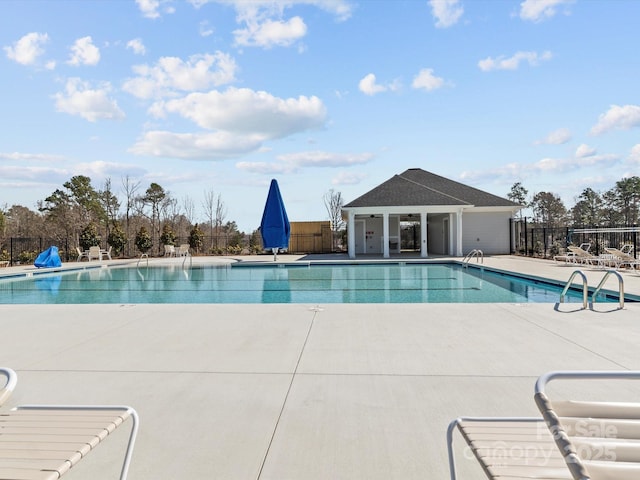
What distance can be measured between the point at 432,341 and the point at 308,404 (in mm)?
2310

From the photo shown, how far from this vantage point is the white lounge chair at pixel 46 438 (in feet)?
5.00

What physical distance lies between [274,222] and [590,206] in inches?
1159

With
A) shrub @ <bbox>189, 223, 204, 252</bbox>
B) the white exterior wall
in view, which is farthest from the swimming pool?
shrub @ <bbox>189, 223, 204, 252</bbox>

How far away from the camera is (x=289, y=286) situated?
12.4 meters

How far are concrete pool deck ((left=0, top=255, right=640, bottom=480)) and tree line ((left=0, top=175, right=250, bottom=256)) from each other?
19098 millimetres

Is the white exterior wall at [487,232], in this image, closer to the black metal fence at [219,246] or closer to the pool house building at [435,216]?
the pool house building at [435,216]

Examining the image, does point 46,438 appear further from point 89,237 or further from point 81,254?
point 89,237

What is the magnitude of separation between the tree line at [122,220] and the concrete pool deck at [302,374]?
19.1 m

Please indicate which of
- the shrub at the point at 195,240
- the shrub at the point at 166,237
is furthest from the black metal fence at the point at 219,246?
the shrub at the point at 166,237

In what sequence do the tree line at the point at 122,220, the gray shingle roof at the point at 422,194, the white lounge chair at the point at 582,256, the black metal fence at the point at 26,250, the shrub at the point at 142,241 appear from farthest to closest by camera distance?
the shrub at the point at 142,241 → the tree line at the point at 122,220 → the black metal fence at the point at 26,250 → the gray shingle roof at the point at 422,194 → the white lounge chair at the point at 582,256

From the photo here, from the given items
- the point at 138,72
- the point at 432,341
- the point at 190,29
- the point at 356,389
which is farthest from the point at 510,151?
the point at 356,389

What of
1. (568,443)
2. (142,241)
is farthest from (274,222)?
(568,443)

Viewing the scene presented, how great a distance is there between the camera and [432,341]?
4.93 m

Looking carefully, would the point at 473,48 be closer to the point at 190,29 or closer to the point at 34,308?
the point at 190,29
